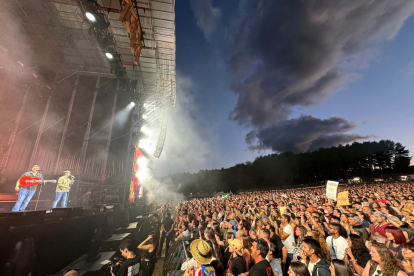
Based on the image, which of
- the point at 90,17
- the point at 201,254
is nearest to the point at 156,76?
the point at 90,17

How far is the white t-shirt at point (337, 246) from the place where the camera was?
150 inches

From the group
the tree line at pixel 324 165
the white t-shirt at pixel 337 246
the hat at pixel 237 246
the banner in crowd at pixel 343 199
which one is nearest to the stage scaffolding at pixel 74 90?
the hat at pixel 237 246

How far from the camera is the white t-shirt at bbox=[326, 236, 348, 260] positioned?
3817 millimetres

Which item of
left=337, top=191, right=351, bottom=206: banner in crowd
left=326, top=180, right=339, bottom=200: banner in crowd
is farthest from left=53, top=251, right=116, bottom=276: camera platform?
left=326, top=180, right=339, bottom=200: banner in crowd

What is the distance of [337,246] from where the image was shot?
3947 mm

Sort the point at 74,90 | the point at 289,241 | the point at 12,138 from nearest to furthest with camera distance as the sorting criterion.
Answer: the point at 289,241, the point at 12,138, the point at 74,90

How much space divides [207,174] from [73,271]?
90.5 metres

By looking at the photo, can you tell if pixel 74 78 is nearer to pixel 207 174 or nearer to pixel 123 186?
pixel 123 186

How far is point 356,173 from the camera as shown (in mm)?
66500

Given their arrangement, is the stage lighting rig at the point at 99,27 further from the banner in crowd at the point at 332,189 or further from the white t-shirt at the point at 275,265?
the banner in crowd at the point at 332,189

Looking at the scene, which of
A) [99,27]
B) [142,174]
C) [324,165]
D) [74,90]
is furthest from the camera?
[324,165]

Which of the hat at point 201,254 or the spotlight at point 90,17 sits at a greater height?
the spotlight at point 90,17

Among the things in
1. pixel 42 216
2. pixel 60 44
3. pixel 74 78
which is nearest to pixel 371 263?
pixel 42 216

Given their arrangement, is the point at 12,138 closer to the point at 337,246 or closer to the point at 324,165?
the point at 337,246
